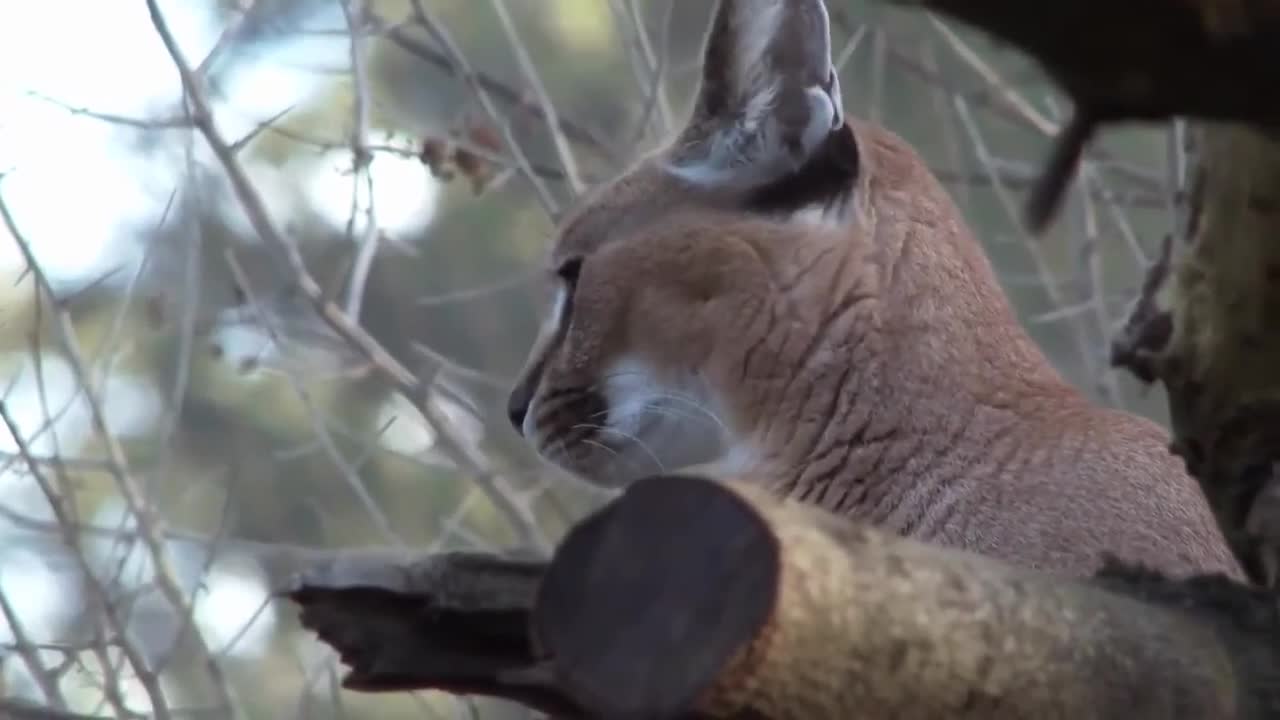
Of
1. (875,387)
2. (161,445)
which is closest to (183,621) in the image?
(161,445)

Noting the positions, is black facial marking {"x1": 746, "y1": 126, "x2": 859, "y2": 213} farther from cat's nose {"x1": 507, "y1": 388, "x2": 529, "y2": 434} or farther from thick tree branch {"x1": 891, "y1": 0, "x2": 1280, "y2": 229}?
thick tree branch {"x1": 891, "y1": 0, "x2": 1280, "y2": 229}

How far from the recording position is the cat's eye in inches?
109

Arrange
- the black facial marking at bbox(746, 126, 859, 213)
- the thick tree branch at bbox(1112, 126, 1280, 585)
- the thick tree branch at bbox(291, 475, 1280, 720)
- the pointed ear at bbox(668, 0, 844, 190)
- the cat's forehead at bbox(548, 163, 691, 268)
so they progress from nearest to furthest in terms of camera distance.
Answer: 1. the thick tree branch at bbox(291, 475, 1280, 720)
2. the thick tree branch at bbox(1112, 126, 1280, 585)
3. the pointed ear at bbox(668, 0, 844, 190)
4. the black facial marking at bbox(746, 126, 859, 213)
5. the cat's forehead at bbox(548, 163, 691, 268)

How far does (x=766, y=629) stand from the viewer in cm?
106

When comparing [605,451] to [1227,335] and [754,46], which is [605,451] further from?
[1227,335]

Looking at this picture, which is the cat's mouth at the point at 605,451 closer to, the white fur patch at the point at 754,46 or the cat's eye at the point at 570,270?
the cat's eye at the point at 570,270

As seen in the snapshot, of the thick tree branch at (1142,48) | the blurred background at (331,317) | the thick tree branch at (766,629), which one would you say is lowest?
the blurred background at (331,317)

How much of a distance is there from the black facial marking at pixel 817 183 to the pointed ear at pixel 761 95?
16mm

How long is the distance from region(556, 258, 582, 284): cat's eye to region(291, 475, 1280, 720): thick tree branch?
1.54 m

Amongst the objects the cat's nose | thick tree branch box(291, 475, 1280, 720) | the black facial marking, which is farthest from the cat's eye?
thick tree branch box(291, 475, 1280, 720)

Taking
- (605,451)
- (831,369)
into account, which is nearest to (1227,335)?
(831,369)

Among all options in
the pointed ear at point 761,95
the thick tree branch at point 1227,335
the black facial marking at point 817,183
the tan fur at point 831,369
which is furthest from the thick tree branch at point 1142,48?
the black facial marking at point 817,183

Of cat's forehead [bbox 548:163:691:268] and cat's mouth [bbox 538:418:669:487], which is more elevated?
cat's forehead [bbox 548:163:691:268]

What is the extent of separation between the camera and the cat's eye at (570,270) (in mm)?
2781
